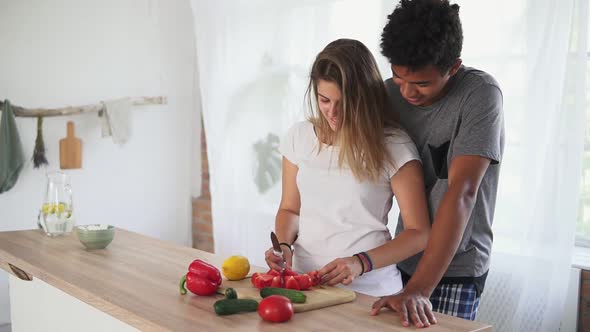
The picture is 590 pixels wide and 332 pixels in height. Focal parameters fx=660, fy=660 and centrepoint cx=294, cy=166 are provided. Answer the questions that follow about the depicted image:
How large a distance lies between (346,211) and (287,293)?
0.43 metres

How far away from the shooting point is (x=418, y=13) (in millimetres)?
1805

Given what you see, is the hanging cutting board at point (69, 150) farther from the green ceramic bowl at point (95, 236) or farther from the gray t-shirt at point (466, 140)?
the gray t-shirt at point (466, 140)

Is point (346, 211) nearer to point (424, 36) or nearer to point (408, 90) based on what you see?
point (408, 90)

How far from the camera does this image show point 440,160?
6.69 feet

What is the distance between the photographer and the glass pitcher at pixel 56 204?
2.68 m

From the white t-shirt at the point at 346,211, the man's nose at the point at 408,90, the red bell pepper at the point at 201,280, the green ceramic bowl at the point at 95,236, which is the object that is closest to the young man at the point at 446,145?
the man's nose at the point at 408,90

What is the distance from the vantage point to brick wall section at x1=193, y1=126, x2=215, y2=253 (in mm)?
4945

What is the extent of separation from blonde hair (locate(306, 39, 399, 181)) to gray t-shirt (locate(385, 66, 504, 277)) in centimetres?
14

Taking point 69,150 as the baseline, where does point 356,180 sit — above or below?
above

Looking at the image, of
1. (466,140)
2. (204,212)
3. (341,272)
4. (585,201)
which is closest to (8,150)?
(204,212)

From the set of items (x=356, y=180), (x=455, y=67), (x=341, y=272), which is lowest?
(x=341, y=272)

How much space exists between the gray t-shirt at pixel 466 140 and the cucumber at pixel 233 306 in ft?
2.18

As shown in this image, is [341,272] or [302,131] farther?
[302,131]

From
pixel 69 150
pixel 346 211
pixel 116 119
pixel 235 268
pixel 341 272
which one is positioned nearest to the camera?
pixel 341 272
